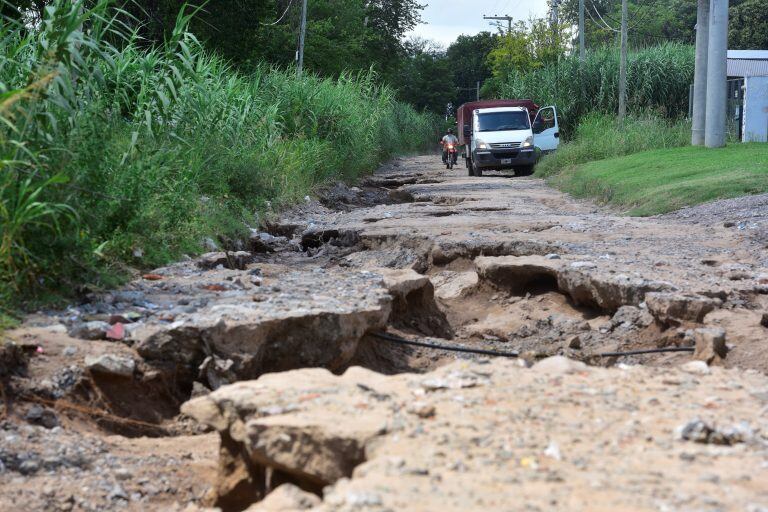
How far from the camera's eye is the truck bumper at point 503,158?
2234 centimetres

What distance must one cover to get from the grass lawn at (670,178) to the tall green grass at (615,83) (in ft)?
31.2

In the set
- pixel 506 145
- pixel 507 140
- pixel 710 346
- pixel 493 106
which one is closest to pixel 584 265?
pixel 710 346

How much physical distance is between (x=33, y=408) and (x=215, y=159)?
632 centimetres

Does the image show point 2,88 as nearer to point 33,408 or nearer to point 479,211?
point 33,408

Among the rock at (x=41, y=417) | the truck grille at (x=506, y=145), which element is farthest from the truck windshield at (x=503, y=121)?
the rock at (x=41, y=417)

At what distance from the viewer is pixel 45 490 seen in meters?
3.47

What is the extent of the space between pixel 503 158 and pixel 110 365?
18.7 m

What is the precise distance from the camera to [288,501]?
2854mm

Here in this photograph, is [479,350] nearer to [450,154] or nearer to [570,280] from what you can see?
[570,280]

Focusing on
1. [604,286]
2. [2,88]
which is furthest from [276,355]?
[604,286]

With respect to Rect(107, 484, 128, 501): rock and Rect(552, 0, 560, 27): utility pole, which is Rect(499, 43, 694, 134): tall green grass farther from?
Rect(107, 484, 128, 501): rock

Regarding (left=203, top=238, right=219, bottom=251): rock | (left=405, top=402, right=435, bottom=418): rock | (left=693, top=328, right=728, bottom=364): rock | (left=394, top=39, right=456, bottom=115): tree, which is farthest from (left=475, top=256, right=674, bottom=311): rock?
(left=394, top=39, right=456, bottom=115): tree

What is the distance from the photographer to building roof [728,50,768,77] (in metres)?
25.2

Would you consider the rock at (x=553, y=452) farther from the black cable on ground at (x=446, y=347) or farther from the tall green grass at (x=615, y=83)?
the tall green grass at (x=615, y=83)
